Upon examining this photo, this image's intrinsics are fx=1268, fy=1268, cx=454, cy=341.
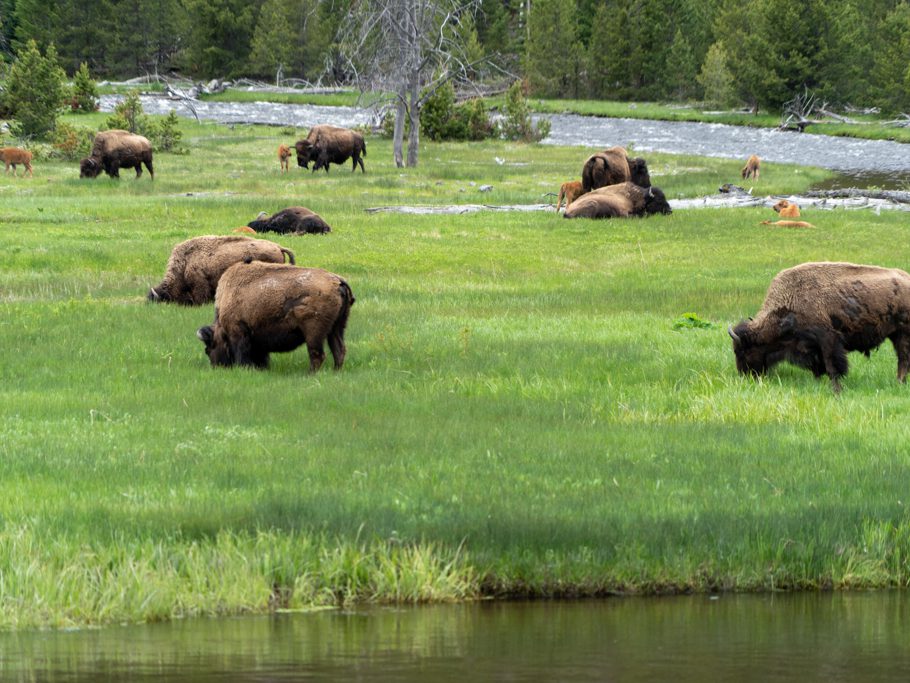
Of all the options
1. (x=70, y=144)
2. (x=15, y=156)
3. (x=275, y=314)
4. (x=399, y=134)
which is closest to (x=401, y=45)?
(x=399, y=134)

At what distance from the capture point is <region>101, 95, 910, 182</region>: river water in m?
55.9

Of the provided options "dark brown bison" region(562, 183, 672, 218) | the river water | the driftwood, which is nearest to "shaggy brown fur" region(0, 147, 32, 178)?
"dark brown bison" region(562, 183, 672, 218)

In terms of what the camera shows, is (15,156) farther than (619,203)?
Yes

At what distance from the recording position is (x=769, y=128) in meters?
77.8

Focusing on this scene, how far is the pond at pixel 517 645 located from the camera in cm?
650

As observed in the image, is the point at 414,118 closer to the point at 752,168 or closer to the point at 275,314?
the point at 752,168

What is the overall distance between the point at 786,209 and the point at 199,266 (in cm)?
1766

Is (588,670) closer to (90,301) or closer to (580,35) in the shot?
(90,301)

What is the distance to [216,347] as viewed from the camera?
1502 cm

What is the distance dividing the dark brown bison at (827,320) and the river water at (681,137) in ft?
109

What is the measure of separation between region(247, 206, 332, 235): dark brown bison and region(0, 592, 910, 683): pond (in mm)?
20949

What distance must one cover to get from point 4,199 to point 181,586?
95.7ft

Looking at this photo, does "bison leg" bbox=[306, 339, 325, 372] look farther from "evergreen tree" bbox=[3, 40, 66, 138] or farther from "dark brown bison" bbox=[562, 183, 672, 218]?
"evergreen tree" bbox=[3, 40, 66, 138]

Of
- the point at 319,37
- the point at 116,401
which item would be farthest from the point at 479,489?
the point at 319,37
